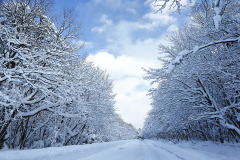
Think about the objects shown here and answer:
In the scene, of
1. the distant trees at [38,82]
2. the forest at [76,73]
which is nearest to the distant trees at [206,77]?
the forest at [76,73]

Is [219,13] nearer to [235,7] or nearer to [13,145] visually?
[235,7]

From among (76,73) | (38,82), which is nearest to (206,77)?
(76,73)

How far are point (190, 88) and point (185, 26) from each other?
21.2ft

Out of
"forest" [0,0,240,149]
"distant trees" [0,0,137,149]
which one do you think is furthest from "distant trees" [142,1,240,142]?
"distant trees" [0,0,137,149]

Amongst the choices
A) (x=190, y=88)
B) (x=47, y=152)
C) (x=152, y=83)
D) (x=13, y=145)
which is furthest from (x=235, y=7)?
(x=13, y=145)

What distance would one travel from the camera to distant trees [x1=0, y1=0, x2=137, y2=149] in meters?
5.46

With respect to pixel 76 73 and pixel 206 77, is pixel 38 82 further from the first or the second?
pixel 206 77

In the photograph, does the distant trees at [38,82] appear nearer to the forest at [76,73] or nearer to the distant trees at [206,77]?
the forest at [76,73]

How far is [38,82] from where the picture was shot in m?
7.90

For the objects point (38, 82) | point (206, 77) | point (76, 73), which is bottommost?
point (38, 82)

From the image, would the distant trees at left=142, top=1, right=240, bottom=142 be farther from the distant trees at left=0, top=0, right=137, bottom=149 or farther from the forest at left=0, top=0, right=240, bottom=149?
the distant trees at left=0, top=0, right=137, bottom=149

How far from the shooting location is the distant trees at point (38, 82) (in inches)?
215

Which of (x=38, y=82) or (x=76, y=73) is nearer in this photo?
(x=38, y=82)

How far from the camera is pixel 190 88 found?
850 centimetres
